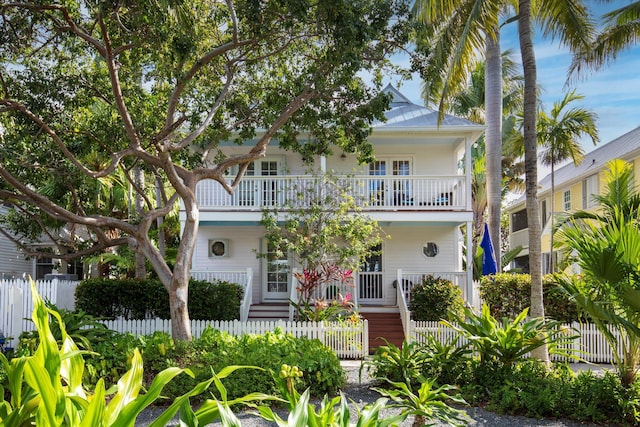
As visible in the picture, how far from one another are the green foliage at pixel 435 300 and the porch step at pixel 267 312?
3.70 m

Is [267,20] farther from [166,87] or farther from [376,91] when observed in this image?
[166,87]

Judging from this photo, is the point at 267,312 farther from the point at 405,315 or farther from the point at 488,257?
the point at 488,257

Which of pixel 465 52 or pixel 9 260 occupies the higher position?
pixel 465 52

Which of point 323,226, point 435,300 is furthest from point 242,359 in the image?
point 435,300

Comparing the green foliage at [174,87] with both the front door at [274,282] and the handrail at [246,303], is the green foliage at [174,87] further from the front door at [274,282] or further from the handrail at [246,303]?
the front door at [274,282]

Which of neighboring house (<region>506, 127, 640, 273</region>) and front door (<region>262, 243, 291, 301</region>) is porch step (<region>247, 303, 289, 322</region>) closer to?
front door (<region>262, 243, 291, 301</region>)

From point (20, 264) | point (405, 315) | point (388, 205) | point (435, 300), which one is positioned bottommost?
point (405, 315)

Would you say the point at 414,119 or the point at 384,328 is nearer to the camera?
the point at 384,328

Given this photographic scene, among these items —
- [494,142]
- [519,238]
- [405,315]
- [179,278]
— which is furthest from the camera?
[519,238]

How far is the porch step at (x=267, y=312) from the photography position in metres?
15.0

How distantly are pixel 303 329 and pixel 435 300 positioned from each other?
4.04 metres

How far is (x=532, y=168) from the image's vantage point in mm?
9336

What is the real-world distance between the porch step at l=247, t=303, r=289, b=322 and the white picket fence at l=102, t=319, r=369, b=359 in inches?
139

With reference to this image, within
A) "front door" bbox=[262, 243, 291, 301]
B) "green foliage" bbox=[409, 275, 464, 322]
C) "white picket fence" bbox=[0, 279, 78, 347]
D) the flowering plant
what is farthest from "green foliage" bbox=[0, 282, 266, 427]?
"front door" bbox=[262, 243, 291, 301]
